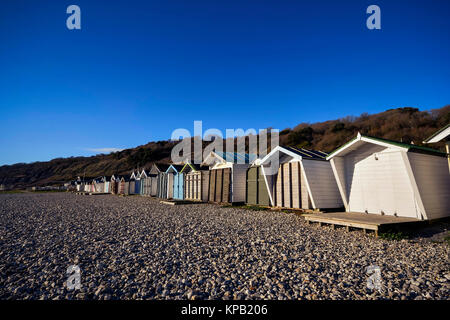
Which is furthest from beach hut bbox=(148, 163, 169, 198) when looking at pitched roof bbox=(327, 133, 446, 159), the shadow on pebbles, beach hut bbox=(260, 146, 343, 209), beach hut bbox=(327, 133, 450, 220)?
pitched roof bbox=(327, 133, 446, 159)

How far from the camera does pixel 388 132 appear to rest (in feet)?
123

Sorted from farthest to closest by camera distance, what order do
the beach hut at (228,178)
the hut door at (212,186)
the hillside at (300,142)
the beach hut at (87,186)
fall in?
the beach hut at (87,186), the hillside at (300,142), the hut door at (212,186), the beach hut at (228,178)

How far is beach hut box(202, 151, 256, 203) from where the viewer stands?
19.3 meters

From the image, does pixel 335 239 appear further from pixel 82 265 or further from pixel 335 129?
pixel 335 129

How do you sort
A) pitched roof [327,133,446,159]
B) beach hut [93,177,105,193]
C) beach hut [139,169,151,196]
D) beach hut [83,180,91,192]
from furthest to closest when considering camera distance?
beach hut [83,180,91,192]
beach hut [93,177,105,193]
beach hut [139,169,151,196]
pitched roof [327,133,446,159]

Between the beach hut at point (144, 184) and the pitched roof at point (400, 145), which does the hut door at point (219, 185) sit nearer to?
the pitched roof at point (400, 145)

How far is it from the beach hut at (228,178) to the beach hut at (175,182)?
607cm

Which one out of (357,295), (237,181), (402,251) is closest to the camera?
(357,295)

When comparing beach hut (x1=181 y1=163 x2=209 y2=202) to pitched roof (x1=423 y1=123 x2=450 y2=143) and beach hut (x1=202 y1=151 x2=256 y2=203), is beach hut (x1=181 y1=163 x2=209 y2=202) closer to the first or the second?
beach hut (x1=202 y1=151 x2=256 y2=203)

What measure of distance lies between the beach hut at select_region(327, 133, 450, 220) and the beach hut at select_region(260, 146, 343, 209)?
58.0 inches

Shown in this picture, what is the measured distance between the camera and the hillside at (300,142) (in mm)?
35594

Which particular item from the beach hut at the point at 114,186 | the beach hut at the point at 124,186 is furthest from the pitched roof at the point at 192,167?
the beach hut at the point at 114,186
